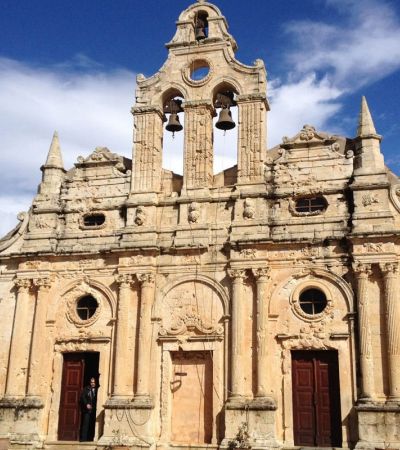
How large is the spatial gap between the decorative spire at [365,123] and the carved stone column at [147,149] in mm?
6073

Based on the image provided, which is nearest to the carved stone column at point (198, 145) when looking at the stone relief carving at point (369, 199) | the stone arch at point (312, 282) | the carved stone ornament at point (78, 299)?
the stone arch at point (312, 282)

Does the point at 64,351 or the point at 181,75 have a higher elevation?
the point at 181,75

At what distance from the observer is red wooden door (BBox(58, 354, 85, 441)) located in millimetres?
17953

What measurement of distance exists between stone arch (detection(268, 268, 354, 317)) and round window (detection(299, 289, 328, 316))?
230mm

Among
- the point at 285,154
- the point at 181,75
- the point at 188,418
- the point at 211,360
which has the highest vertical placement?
the point at 181,75

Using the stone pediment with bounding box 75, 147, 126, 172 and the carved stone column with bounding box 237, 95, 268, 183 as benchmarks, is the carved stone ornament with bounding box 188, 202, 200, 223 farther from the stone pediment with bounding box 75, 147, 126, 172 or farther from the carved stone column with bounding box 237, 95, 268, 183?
the stone pediment with bounding box 75, 147, 126, 172

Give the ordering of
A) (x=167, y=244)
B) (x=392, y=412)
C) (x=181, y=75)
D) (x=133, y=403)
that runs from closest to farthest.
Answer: (x=392, y=412), (x=133, y=403), (x=167, y=244), (x=181, y=75)

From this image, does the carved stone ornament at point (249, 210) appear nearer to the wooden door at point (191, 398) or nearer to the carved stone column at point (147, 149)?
the carved stone column at point (147, 149)

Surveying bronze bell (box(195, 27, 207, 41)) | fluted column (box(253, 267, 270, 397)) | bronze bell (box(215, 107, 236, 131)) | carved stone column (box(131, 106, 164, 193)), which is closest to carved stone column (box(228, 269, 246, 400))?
fluted column (box(253, 267, 270, 397))

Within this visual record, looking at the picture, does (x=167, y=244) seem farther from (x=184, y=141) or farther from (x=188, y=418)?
(x=188, y=418)

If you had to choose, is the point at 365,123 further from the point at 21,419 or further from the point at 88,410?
the point at 21,419

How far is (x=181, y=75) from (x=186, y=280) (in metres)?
6.60

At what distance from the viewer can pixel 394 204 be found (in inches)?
680

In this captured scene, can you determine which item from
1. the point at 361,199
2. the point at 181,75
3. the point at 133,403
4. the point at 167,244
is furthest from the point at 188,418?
the point at 181,75
